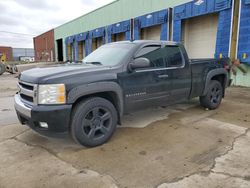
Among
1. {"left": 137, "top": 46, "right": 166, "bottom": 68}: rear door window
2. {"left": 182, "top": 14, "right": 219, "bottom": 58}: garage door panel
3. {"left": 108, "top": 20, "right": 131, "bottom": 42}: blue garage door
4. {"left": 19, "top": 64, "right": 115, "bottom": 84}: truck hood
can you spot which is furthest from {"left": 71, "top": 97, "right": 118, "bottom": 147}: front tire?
{"left": 108, "top": 20, "right": 131, "bottom": 42}: blue garage door

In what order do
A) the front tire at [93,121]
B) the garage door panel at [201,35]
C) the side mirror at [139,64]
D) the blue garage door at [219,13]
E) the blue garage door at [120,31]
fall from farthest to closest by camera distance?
the blue garage door at [120,31], the garage door panel at [201,35], the blue garage door at [219,13], the side mirror at [139,64], the front tire at [93,121]

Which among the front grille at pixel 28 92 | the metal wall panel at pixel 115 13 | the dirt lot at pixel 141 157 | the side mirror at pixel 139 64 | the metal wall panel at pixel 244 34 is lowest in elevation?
the dirt lot at pixel 141 157

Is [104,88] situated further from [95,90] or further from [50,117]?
[50,117]

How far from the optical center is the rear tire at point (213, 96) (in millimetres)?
5645

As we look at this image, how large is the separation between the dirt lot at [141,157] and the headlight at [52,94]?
856 millimetres

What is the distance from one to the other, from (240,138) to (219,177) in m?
1.55

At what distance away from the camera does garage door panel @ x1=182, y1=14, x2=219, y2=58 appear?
446 inches

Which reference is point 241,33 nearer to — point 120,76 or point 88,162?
point 120,76

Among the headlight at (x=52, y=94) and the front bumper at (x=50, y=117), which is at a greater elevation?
the headlight at (x=52, y=94)

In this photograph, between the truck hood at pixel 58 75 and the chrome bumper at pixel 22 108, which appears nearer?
the truck hood at pixel 58 75

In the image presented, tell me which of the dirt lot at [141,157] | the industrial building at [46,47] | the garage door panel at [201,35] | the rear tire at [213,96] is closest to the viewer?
the dirt lot at [141,157]

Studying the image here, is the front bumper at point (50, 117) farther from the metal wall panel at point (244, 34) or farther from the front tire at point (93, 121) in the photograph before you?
the metal wall panel at point (244, 34)

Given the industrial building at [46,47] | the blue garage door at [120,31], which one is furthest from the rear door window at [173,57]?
the industrial building at [46,47]

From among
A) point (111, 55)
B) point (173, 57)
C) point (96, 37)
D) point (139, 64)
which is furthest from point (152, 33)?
point (139, 64)
